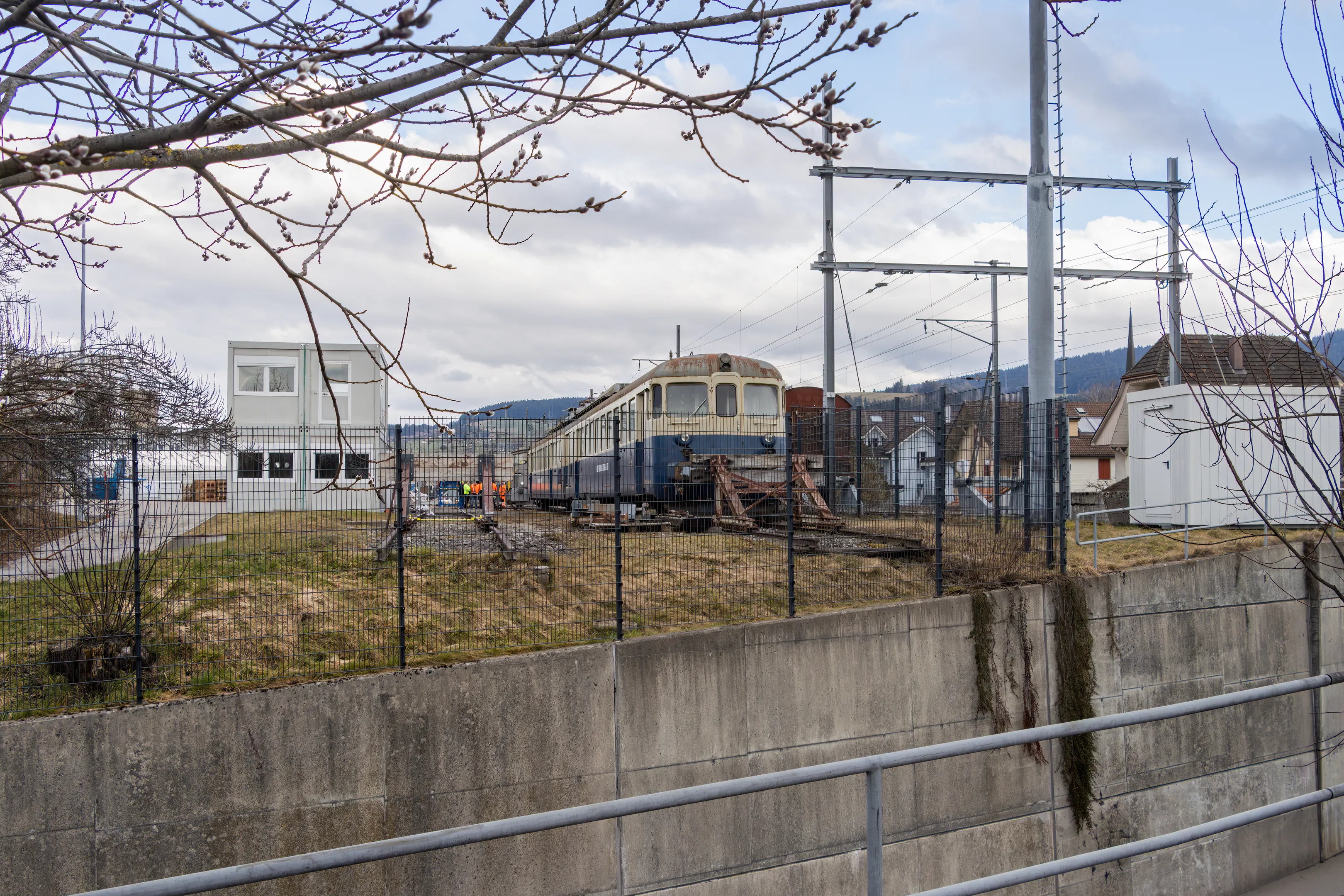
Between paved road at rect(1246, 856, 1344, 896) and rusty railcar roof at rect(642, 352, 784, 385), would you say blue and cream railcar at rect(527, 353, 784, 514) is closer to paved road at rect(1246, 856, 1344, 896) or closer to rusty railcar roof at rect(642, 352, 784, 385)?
rusty railcar roof at rect(642, 352, 784, 385)

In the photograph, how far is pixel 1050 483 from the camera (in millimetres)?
10820

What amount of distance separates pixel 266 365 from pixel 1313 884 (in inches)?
1302

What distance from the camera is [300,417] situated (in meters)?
32.7

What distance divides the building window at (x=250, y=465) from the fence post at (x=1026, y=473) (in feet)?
27.1

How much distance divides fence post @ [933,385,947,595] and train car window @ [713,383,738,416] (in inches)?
247

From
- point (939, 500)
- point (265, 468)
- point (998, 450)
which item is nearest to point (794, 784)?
point (265, 468)

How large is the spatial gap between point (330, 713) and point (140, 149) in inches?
193

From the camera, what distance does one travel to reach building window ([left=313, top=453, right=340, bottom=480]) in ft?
13.0

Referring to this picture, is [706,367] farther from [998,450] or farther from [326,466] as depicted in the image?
[326,466]

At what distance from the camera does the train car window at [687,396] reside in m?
17.0

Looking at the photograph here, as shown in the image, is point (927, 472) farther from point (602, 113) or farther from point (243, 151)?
point (243, 151)

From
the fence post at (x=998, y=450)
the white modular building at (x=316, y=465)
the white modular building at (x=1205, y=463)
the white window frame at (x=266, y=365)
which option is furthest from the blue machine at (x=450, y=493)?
the white window frame at (x=266, y=365)

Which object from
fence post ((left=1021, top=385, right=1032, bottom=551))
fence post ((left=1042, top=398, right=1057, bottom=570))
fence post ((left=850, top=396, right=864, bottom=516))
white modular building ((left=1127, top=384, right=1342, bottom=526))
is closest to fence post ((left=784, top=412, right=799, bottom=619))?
fence post ((left=850, top=396, right=864, bottom=516))

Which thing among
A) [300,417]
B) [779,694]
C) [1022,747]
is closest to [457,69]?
[779,694]
